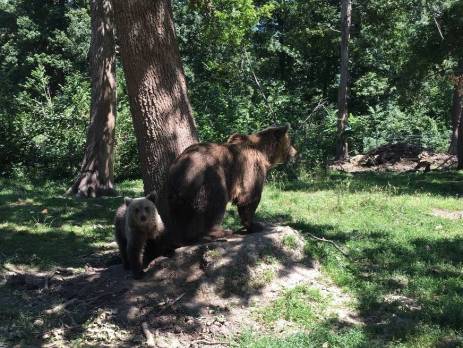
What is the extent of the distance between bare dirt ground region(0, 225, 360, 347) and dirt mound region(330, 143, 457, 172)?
47.2ft

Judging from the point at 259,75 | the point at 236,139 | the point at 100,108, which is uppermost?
the point at 259,75

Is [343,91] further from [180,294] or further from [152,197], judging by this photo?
[180,294]

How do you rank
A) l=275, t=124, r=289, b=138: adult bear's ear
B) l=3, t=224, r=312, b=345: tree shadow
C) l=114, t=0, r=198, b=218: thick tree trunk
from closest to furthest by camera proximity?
1. l=3, t=224, r=312, b=345: tree shadow
2. l=114, t=0, r=198, b=218: thick tree trunk
3. l=275, t=124, r=289, b=138: adult bear's ear

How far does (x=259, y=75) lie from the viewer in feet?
123

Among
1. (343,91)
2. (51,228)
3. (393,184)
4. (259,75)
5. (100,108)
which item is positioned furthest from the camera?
(259,75)

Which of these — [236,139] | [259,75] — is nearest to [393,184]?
[236,139]

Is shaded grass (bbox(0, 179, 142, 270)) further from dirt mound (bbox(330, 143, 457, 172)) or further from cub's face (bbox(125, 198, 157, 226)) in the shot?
dirt mound (bbox(330, 143, 457, 172))

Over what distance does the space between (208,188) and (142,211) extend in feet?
3.10

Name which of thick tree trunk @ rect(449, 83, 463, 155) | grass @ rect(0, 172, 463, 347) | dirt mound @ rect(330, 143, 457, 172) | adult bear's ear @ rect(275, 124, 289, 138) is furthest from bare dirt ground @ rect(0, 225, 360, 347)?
thick tree trunk @ rect(449, 83, 463, 155)

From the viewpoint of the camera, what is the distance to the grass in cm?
567

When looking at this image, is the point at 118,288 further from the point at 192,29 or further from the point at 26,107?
the point at 192,29

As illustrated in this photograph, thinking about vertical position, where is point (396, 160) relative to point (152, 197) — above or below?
below

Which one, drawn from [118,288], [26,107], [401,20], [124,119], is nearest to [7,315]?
[118,288]

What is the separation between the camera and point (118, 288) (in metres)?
6.46
